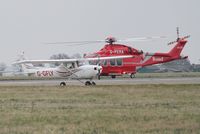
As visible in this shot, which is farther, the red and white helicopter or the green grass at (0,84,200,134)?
the red and white helicopter

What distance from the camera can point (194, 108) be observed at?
1977 centimetres

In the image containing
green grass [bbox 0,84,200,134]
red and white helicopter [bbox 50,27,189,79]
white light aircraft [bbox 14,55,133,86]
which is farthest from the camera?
red and white helicopter [bbox 50,27,189,79]

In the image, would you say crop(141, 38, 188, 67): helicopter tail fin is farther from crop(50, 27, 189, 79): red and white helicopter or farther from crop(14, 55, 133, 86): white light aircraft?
crop(14, 55, 133, 86): white light aircraft

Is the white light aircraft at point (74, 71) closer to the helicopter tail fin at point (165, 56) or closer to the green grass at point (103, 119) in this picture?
the helicopter tail fin at point (165, 56)

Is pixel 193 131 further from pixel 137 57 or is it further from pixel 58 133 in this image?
pixel 137 57

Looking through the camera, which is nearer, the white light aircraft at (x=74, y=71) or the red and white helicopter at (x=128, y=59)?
the white light aircraft at (x=74, y=71)

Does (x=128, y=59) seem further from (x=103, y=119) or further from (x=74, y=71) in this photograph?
(x=103, y=119)

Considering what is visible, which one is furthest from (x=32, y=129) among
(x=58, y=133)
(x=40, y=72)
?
(x=40, y=72)

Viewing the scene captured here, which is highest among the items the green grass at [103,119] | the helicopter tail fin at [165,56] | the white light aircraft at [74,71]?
the helicopter tail fin at [165,56]

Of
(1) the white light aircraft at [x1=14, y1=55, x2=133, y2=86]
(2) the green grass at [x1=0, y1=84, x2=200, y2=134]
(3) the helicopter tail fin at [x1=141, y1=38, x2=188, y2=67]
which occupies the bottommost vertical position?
(2) the green grass at [x1=0, y1=84, x2=200, y2=134]

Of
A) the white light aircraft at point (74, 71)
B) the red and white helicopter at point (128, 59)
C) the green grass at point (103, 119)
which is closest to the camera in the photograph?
the green grass at point (103, 119)

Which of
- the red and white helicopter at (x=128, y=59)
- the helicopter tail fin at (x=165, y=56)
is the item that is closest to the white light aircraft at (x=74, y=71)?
the red and white helicopter at (x=128, y=59)

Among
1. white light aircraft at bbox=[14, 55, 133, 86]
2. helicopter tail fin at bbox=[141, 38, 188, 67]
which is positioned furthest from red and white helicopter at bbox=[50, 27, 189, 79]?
white light aircraft at bbox=[14, 55, 133, 86]

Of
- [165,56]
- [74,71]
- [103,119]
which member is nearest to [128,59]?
[165,56]
